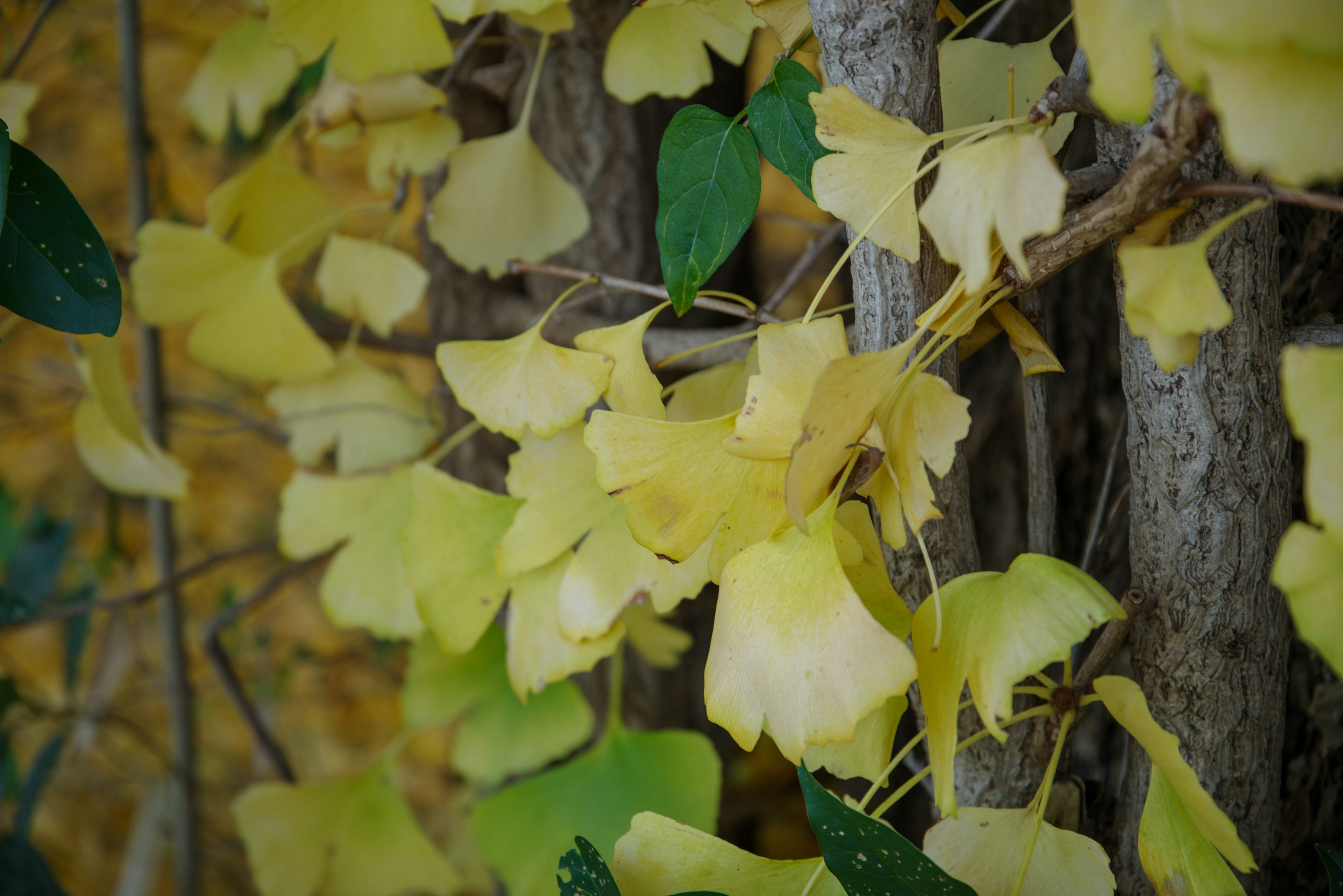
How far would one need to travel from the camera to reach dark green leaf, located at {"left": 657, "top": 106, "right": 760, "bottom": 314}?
1.01ft

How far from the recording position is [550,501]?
384mm

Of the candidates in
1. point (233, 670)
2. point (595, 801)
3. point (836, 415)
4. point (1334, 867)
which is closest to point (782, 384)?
point (836, 415)

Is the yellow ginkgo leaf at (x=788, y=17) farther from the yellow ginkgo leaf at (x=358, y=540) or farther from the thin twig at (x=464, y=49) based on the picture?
the yellow ginkgo leaf at (x=358, y=540)

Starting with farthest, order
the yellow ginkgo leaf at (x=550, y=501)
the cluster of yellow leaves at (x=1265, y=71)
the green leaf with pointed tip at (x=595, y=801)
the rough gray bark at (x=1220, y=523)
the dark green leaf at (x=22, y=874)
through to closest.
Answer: the dark green leaf at (x=22, y=874), the green leaf with pointed tip at (x=595, y=801), the yellow ginkgo leaf at (x=550, y=501), the rough gray bark at (x=1220, y=523), the cluster of yellow leaves at (x=1265, y=71)

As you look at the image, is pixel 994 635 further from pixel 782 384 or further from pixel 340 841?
pixel 340 841

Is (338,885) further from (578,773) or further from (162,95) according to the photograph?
(162,95)

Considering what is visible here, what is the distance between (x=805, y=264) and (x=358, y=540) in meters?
0.29

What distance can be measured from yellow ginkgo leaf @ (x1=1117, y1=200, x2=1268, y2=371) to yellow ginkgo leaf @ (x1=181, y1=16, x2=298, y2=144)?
0.58 metres

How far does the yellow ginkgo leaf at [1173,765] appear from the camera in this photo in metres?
0.25

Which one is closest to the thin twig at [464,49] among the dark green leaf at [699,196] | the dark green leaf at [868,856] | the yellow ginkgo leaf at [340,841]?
the dark green leaf at [699,196]

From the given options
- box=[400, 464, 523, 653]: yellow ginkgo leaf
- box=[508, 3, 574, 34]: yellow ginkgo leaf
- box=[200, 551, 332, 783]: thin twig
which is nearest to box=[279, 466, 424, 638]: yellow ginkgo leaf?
box=[400, 464, 523, 653]: yellow ginkgo leaf

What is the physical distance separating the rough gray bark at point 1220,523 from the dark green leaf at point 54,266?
37 centimetres

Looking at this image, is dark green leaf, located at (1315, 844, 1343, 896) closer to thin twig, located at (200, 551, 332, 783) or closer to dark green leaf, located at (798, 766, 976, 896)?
dark green leaf, located at (798, 766, 976, 896)

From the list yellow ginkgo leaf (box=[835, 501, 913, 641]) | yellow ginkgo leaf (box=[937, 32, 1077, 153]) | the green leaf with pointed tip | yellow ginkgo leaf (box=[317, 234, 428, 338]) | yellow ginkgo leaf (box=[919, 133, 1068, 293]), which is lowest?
the green leaf with pointed tip
